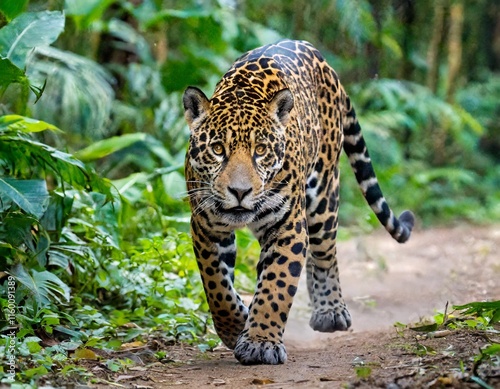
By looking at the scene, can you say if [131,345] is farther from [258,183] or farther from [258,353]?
[258,183]

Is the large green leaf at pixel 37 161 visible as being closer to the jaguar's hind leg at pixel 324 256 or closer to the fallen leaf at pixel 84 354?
the fallen leaf at pixel 84 354

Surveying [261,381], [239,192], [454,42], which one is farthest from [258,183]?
[454,42]

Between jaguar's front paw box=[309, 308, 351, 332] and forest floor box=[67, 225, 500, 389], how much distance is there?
4.1 inches

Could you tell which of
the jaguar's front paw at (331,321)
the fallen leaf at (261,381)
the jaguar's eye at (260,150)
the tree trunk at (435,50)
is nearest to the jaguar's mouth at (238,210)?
the jaguar's eye at (260,150)

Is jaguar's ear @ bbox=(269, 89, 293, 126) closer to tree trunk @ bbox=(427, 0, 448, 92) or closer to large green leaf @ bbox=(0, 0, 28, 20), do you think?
large green leaf @ bbox=(0, 0, 28, 20)

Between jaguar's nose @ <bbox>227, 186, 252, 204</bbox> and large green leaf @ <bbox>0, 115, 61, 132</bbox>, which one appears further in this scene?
large green leaf @ <bbox>0, 115, 61, 132</bbox>

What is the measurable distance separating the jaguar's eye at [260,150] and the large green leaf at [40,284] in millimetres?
1690

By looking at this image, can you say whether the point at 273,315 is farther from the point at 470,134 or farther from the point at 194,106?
the point at 470,134

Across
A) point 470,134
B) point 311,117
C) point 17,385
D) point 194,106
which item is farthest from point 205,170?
point 470,134

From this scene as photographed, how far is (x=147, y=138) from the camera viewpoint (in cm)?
1137

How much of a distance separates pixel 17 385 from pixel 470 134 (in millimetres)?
16937

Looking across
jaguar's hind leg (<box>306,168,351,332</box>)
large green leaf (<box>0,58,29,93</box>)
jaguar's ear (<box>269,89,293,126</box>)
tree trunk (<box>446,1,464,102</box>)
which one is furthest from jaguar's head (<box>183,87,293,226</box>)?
tree trunk (<box>446,1,464,102</box>)

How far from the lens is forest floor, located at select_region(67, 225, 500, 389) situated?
15.5 ft

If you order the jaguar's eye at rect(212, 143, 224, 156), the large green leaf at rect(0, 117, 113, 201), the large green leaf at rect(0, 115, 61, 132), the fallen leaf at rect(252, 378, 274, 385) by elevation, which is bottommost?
the fallen leaf at rect(252, 378, 274, 385)
